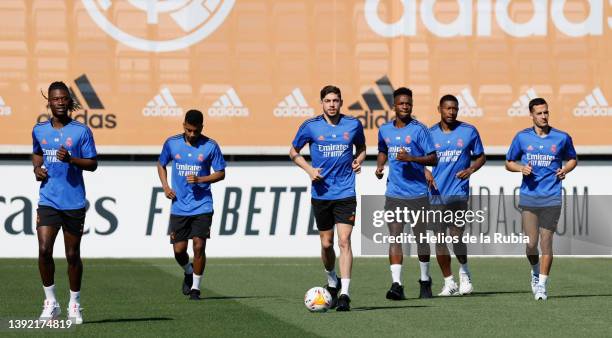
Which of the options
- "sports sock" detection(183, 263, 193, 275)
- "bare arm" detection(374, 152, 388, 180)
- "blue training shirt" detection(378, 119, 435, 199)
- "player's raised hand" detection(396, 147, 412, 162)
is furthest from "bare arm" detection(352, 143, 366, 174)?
"sports sock" detection(183, 263, 193, 275)

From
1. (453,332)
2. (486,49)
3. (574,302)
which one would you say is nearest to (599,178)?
(486,49)

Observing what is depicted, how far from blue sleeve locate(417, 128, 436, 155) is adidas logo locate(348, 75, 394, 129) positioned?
312 inches

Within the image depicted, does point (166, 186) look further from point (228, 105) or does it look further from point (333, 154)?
point (228, 105)

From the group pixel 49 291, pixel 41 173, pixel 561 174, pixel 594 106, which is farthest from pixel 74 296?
pixel 594 106

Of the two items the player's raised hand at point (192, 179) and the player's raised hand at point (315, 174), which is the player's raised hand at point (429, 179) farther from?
the player's raised hand at point (192, 179)

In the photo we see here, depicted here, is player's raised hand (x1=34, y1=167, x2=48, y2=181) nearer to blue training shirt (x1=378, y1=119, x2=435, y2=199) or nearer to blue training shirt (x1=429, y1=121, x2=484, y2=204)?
blue training shirt (x1=378, y1=119, x2=435, y2=199)

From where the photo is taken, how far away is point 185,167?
14.5m

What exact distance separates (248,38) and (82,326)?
11025 mm

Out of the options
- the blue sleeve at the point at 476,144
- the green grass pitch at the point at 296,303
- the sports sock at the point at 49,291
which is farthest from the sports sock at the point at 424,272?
the sports sock at the point at 49,291

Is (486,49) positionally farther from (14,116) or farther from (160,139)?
(14,116)

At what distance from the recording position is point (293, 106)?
2200 centimetres

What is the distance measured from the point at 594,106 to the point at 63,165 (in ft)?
41.8

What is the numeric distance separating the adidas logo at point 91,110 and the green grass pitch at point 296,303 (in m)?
2.76

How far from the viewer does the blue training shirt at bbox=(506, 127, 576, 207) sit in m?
14.3
